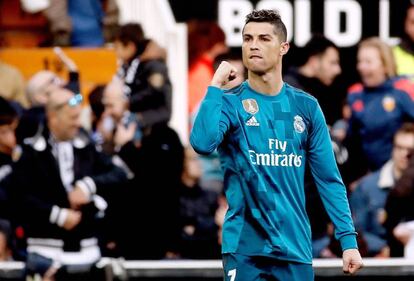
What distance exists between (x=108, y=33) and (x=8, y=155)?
194 cm

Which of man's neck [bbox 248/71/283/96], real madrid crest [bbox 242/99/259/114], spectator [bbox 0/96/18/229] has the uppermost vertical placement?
man's neck [bbox 248/71/283/96]

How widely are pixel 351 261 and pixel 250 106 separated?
93 cm

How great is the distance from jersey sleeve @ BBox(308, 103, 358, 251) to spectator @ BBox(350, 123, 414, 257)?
11.8 feet

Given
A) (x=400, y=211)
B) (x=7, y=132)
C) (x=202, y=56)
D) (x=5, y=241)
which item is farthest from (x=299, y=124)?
(x=202, y=56)

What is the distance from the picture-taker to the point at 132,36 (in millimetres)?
11180

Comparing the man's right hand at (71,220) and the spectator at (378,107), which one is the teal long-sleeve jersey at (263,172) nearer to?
the man's right hand at (71,220)

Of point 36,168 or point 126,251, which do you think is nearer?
point 36,168

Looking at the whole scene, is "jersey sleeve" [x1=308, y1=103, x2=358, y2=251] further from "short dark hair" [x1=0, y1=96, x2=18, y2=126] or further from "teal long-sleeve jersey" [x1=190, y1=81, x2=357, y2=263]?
"short dark hair" [x1=0, y1=96, x2=18, y2=126]

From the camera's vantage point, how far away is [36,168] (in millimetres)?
9461

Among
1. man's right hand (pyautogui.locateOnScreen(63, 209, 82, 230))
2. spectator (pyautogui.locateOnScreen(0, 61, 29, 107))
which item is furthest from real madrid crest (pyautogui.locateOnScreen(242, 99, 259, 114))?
spectator (pyautogui.locateOnScreen(0, 61, 29, 107))

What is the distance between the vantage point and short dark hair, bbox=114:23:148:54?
11164 millimetres

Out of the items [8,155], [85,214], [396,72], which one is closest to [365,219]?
[396,72]

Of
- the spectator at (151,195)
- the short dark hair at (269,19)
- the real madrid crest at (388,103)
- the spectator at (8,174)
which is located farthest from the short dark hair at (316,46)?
the short dark hair at (269,19)

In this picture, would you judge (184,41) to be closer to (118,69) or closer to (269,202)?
(118,69)
